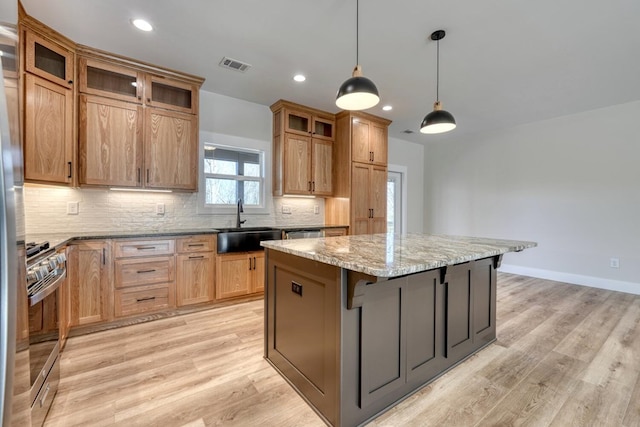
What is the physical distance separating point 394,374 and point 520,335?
169 cm

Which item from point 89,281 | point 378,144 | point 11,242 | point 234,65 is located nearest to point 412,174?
point 378,144

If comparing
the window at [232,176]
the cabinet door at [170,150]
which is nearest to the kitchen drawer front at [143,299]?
the cabinet door at [170,150]

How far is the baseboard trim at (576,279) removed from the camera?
3902 mm

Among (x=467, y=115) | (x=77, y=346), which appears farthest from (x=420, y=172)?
(x=77, y=346)

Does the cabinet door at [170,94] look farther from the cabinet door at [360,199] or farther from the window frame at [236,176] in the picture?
the cabinet door at [360,199]

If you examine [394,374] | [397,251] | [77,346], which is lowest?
[77,346]

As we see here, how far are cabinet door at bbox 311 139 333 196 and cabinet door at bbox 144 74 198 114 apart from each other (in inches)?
69.2

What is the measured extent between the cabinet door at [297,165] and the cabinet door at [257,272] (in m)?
1.06

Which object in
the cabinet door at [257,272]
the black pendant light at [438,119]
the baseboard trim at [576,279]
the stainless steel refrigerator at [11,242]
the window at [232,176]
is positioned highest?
the black pendant light at [438,119]

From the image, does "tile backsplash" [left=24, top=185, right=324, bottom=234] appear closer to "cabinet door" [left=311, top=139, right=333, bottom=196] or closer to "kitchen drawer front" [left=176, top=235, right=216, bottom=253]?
"kitchen drawer front" [left=176, top=235, right=216, bottom=253]

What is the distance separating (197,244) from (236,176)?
4.10 feet

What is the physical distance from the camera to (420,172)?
649 centimetres

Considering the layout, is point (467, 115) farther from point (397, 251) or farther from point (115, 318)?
point (115, 318)

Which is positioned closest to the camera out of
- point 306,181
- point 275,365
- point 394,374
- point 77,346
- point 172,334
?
point 394,374
